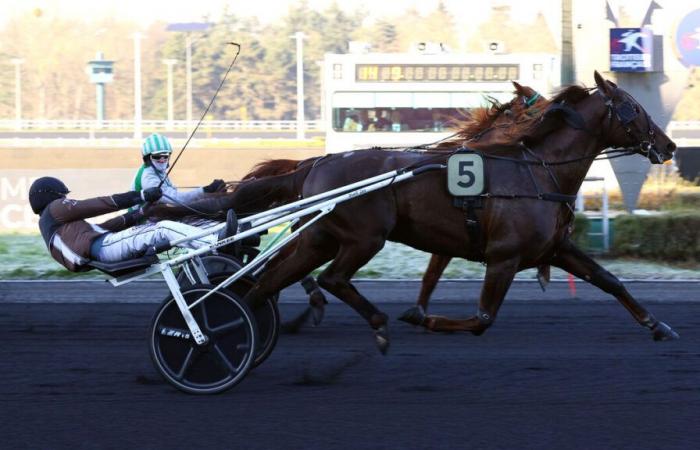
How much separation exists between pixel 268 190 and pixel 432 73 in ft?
56.6

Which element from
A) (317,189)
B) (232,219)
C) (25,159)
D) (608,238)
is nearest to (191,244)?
(232,219)

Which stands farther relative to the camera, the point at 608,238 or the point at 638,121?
the point at 608,238

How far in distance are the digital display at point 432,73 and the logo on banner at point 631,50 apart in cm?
860

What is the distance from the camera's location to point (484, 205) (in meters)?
6.51

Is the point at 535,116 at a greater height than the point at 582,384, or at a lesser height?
greater

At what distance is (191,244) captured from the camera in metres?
6.24

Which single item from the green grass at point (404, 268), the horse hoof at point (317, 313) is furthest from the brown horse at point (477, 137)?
the green grass at point (404, 268)

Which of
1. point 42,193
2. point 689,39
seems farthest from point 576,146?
point 689,39

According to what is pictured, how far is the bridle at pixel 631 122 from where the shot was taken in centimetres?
696

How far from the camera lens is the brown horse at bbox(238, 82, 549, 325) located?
7621mm

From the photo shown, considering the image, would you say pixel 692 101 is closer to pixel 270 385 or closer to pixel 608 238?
pixel 608 238

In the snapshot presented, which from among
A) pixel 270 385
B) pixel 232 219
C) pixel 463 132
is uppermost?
pixel 463 132

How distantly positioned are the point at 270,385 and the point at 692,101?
66.4m

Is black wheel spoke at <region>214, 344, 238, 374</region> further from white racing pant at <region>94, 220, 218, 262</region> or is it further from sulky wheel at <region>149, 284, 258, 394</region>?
→ white racing pant at <region>94, 220, 218, 262</region>
